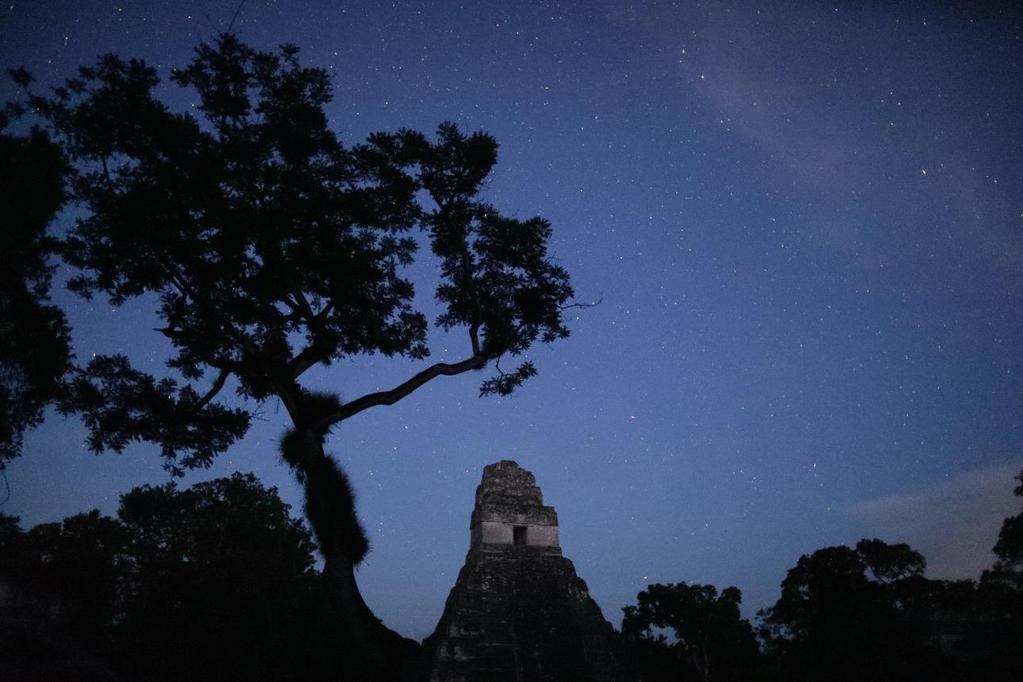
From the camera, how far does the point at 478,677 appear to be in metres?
14.3

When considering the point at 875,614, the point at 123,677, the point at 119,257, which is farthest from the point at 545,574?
the point at 875,614

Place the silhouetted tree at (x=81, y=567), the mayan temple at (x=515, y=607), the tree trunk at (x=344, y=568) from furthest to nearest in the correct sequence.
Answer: the silhouetted tree at (x=81, y=567) → the mayan temple at (x=515, y=607) → the tree trunk at (x=344, y=568)

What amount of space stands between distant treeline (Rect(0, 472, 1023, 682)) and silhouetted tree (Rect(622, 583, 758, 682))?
8 centimetres

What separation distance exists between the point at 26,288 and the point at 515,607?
1295 cm

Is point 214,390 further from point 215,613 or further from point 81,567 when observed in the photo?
point 81,567

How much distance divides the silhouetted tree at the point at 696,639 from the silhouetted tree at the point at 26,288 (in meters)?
30.5

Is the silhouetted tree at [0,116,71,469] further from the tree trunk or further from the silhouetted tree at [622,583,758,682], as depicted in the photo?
the silhouetted tree at [622,583,758,682]

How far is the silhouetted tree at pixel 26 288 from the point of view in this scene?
938 centimetres

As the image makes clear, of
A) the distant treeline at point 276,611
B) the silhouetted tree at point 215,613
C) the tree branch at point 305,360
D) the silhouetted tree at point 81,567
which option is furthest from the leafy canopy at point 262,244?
the silhouetted tree at point 81,567

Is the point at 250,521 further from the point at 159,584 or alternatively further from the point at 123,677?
the point at 123,677

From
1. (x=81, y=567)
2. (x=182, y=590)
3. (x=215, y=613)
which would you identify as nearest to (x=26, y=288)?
(x=215, y=613)

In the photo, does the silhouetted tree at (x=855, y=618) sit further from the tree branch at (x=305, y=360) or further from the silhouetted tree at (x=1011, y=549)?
the tree branch at (x=305, y=360)

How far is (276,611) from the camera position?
2056 cm

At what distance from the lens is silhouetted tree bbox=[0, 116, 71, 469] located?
938cm
